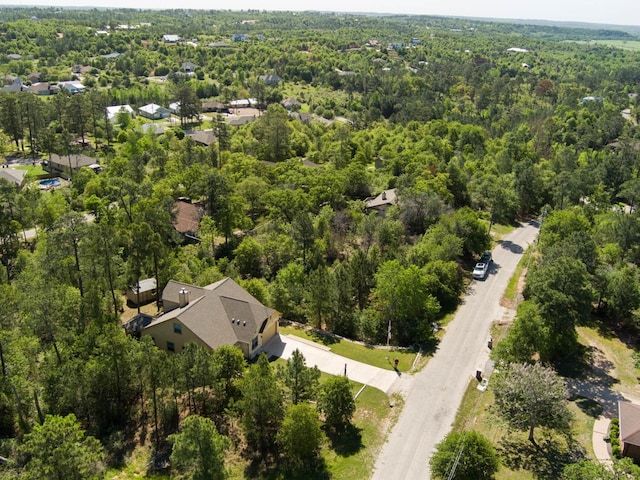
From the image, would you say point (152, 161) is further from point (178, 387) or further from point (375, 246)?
point (178, 387)

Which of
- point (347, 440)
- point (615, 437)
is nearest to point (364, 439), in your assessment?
point (347, 440)

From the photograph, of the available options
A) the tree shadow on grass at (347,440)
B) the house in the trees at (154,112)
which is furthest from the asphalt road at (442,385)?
the house in the trees at (154,112)

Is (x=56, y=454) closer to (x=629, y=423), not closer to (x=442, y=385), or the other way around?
(x=442, y=385)

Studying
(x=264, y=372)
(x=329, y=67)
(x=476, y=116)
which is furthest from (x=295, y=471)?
(x=329, y=67)

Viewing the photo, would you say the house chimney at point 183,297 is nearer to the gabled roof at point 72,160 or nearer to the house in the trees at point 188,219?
the house in the trees at point 188,219

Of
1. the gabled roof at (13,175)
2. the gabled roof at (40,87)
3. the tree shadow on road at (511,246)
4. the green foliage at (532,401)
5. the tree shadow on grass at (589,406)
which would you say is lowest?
the gabled roof at (13,175)

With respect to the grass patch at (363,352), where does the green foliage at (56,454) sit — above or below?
above
